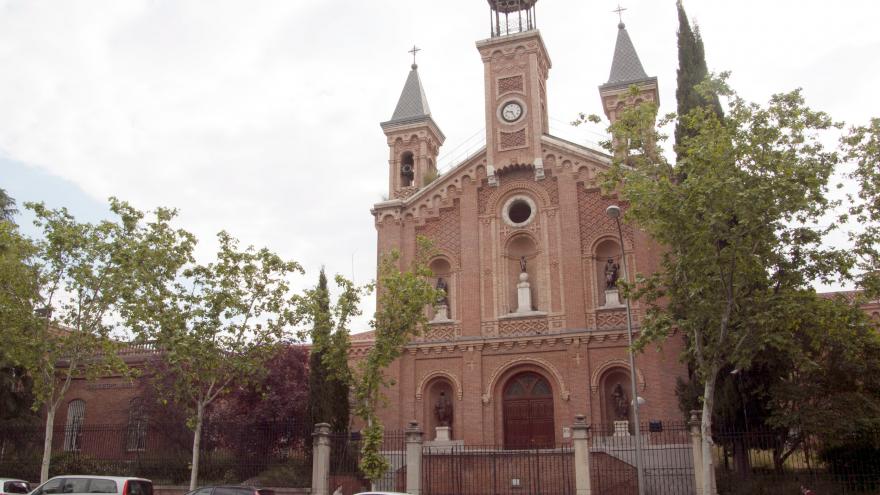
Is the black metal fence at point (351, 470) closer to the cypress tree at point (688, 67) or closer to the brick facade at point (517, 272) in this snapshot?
the brick facade at point (517, 272)

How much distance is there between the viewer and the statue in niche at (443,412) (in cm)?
3180

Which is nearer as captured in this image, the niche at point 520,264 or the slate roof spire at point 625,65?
the niche at point 520,264

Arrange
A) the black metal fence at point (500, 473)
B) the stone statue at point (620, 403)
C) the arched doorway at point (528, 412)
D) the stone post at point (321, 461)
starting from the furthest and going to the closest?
the arched doorway at point (528, 412)
the stone statue at point (620, 403)
the black metal fence at point (500, 473)
the stone post at point (321, 461)

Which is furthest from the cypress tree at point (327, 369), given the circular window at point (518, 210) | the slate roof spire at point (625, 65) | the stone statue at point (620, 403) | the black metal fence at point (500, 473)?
the slate roof spire at point (625, 65)

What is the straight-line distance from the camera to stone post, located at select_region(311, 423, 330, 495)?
83.4 feet

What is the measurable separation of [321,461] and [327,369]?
3321mm

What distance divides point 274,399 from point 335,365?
7.43m

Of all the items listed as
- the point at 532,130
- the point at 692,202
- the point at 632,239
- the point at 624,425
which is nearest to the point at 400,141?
the point at 532,130

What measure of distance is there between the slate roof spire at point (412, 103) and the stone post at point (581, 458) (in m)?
18.6

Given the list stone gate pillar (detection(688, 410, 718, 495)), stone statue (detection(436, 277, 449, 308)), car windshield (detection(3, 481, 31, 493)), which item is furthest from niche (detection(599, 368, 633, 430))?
car windshield (detection(3, 481, 31, 493))

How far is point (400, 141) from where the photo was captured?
3753 cm

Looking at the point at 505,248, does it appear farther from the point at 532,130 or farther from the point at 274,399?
the point at 274,399

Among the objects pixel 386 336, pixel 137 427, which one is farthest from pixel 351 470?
pixel 137 427

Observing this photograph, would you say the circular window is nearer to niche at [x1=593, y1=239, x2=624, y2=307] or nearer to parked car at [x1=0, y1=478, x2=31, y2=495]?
niche at [x1=593, y1=239, x2=624, y2=307]
